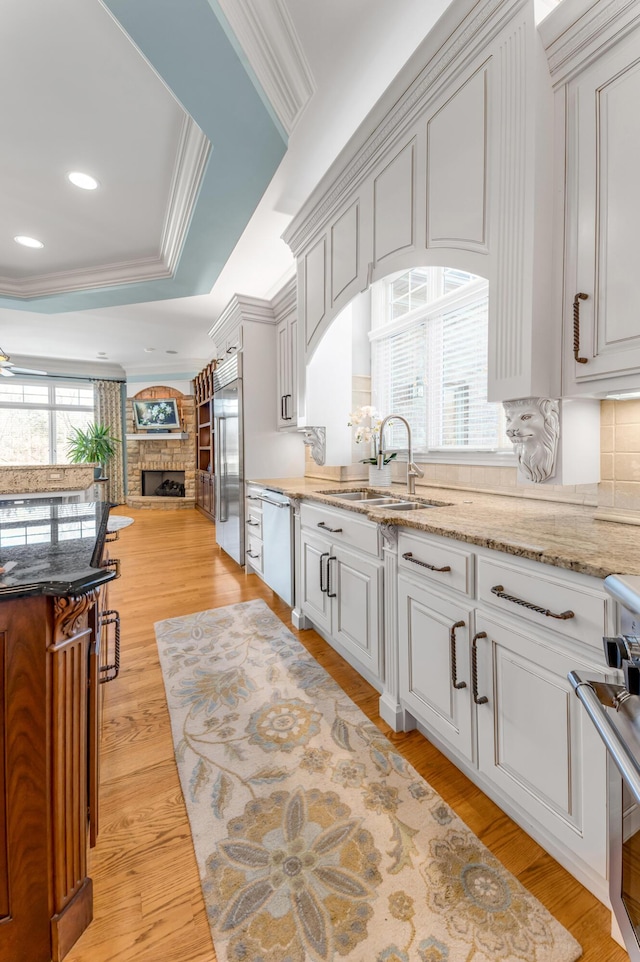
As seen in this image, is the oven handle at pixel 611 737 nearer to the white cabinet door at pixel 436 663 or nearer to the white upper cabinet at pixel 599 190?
the white cabinet door at pixel 436 663

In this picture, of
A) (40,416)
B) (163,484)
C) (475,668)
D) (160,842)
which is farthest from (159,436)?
(475,668)

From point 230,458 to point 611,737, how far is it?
153 inches

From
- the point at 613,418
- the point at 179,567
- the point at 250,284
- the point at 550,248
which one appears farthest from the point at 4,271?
the point at 613,418

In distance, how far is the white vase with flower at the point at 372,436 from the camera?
275 cm

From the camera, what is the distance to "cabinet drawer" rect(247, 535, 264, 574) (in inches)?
136

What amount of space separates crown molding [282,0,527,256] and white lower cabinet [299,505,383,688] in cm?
183

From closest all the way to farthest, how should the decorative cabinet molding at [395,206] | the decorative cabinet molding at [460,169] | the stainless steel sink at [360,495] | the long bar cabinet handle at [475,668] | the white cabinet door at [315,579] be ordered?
the long bar cabinet handle at [475,668]
the decorative cabinet molding at [460,169]
the decorative cabinet molding at [395,206]
the white cabinet door at [315,579]
the stainless steel sink at [360,495]

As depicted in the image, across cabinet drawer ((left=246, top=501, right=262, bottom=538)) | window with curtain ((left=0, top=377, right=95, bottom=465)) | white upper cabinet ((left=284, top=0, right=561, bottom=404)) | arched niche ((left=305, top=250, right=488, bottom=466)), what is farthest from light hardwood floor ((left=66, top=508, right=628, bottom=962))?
window with curtain ((left=0, top=377, right=95, bottom=465))

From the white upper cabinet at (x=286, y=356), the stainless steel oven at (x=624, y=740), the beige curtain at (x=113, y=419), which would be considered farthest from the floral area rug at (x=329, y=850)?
the beige curtain at (x=113, y=419)

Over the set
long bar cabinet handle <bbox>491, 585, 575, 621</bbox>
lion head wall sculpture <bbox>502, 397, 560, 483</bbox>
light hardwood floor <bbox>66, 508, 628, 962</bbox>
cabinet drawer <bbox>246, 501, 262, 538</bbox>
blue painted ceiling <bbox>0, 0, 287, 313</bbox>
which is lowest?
light hardwood floor <bbox>66, 508, 628, 962</bbox>

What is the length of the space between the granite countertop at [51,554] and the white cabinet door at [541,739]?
1106 mm

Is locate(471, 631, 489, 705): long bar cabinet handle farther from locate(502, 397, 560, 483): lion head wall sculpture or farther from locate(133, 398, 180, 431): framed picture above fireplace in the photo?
locate(133, 398, 180, 431): framed picture above fireplace

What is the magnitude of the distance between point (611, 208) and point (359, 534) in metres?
1.45

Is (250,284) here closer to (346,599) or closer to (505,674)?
(346,599)
